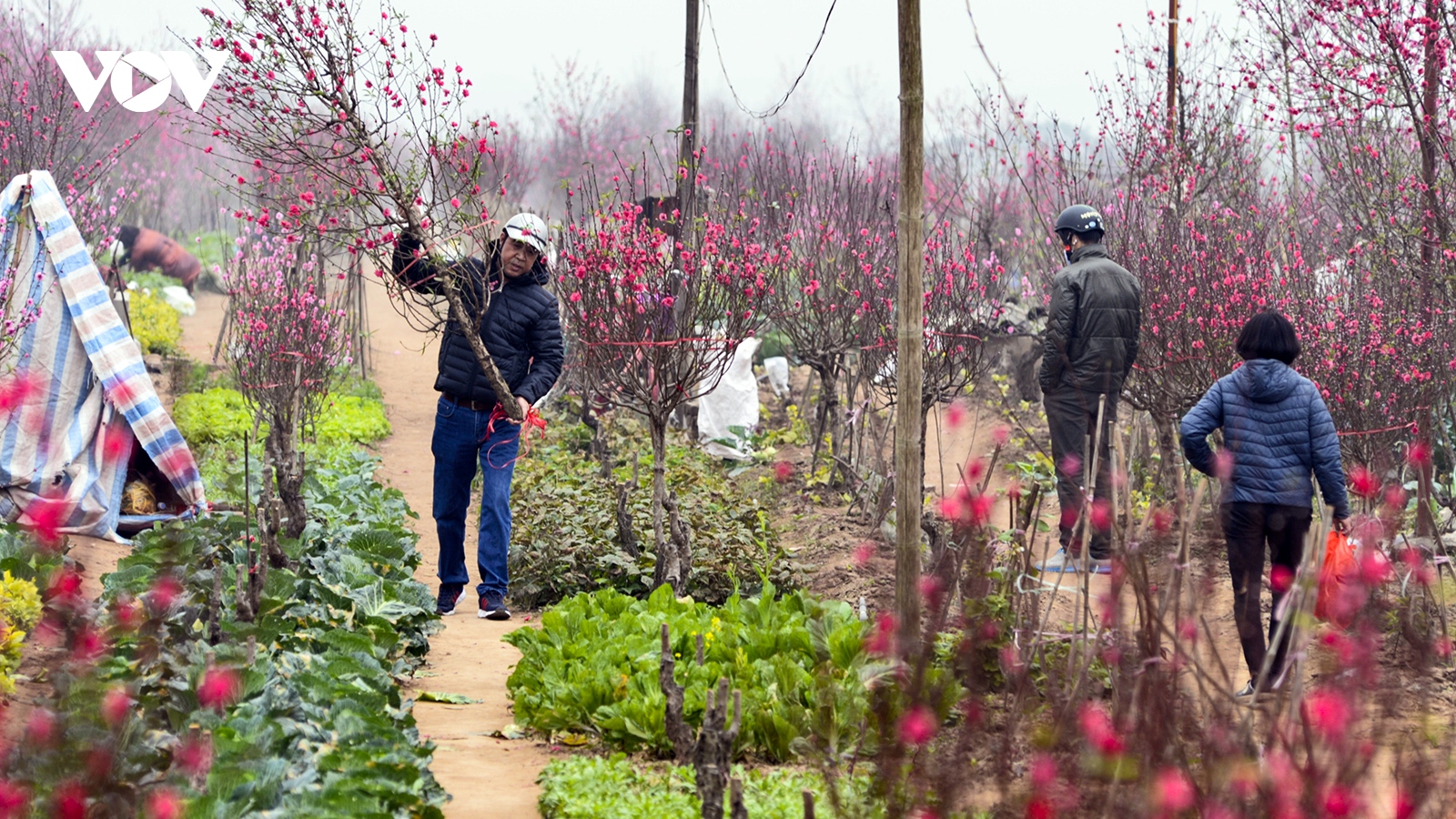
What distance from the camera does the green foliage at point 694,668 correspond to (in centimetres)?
416

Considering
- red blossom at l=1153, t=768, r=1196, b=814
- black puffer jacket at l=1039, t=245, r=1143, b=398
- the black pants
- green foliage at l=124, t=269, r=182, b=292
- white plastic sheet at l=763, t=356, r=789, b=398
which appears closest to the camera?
red blossom at l=1153, t=768, r=1196, b=814

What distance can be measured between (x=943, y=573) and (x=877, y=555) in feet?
9.98

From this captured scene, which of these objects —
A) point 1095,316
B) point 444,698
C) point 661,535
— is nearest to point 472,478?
point 661,535

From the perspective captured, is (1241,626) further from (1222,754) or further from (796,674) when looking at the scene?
(1222,754)

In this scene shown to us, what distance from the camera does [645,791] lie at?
3.71 m

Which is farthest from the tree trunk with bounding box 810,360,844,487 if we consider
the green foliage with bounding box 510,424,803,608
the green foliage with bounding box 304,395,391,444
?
the green foliage with bounding box 304,395,391,444

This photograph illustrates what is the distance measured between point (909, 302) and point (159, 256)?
25.6 metres

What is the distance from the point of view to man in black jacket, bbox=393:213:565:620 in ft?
20.1

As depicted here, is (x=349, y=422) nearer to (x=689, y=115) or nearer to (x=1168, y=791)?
(x=689, y=115)

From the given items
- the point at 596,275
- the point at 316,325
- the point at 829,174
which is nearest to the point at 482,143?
the point at 596,275

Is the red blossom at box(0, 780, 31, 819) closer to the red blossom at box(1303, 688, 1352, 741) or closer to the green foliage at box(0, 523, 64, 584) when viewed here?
the red blossom at box(1303, 688, 1352, 741)

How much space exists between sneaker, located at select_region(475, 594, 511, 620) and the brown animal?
22.1 m

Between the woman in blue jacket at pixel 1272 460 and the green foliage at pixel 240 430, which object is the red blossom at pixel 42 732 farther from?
the green foliage at pixel 240 430

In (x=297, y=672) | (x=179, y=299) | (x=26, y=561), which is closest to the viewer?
(x=297, y=672)
